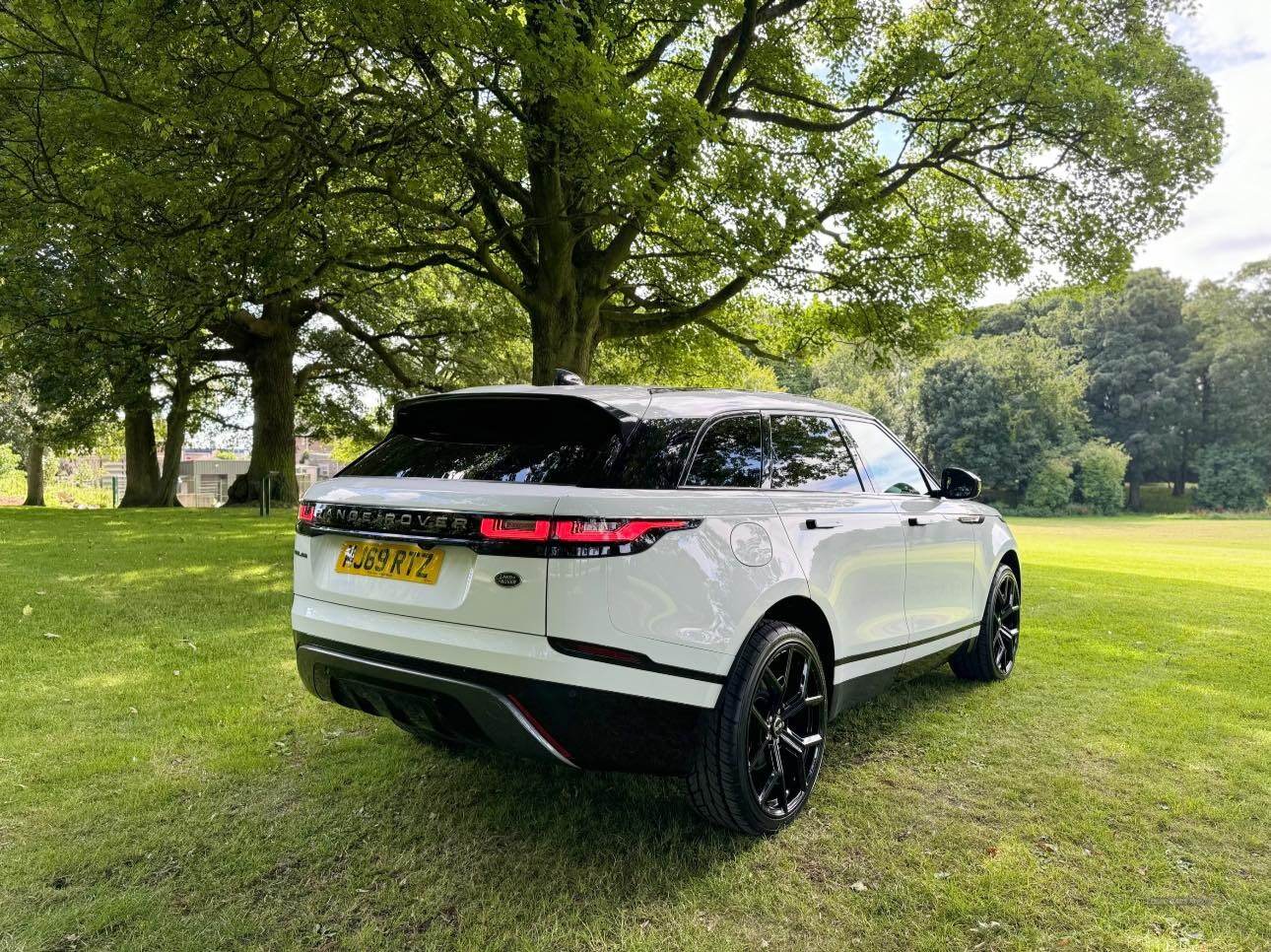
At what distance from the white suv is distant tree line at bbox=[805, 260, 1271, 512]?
45918mm

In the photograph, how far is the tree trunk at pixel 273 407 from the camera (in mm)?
18500

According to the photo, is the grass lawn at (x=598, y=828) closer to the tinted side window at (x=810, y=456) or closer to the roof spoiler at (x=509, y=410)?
the tinted side window at (x=810, y=456)

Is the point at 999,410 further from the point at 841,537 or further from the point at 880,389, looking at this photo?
the point at 841,537

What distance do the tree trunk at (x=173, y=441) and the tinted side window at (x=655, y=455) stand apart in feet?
66.4

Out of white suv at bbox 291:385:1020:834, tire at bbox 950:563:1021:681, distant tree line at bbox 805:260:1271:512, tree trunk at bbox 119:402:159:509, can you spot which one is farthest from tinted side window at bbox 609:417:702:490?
distant tree line at bbox 805:260:1271:512

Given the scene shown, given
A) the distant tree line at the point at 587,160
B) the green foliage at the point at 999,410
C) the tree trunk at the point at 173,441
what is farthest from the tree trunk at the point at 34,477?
the green foliage at the point at 999,410

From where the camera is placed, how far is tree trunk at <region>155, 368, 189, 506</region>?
20.3m

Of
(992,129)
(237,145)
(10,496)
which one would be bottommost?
(10,496)

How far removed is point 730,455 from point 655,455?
1.57 feet

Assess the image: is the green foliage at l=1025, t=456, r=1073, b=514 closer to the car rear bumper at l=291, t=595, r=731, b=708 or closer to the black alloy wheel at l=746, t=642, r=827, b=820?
the black alloy wheel at l=746, t=642, r=827, b=820

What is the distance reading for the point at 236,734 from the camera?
4.00 m

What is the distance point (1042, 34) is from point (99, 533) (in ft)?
47.7

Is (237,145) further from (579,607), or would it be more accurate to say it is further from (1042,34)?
(1042,34)

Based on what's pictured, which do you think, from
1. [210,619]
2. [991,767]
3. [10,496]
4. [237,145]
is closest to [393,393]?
[237,145]
